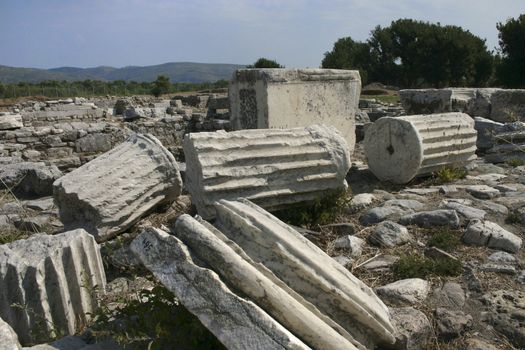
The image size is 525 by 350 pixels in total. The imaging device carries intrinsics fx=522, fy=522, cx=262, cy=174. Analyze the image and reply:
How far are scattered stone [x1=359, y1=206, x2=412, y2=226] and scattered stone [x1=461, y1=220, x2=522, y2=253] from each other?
0.72 meters

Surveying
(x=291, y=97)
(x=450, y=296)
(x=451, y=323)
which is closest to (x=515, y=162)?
(x=291, y=97)

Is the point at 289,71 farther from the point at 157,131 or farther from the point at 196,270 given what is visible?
the point at 157,131

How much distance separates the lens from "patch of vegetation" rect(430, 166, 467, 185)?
237 inches

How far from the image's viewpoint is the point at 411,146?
587 cm

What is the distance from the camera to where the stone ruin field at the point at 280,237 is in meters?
2.41

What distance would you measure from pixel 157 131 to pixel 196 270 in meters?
9.68

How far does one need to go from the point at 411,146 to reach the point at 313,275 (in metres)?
3.62

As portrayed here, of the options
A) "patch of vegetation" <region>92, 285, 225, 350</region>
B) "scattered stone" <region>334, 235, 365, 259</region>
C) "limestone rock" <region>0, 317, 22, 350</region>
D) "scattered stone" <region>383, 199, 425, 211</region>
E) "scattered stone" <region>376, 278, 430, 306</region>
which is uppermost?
"limestone rock" <region>0, 317, 22, 350</region>

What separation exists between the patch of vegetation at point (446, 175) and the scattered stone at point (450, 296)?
9.11ft

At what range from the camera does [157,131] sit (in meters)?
11.7

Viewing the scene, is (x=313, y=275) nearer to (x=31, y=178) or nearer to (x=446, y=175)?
(x=446, y=175)

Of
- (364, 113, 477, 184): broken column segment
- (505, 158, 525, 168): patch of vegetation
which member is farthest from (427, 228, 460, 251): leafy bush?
(505, 158, 525, 168): patch of vegetation

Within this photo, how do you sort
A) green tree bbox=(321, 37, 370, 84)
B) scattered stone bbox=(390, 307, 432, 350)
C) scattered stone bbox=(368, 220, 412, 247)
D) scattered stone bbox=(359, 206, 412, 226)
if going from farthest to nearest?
green tree bbox=(321, 37, 370, 84) < scattered stone bbox=(359, 206, 412, 226) < scattered stone bbox=(368, 220, 412, 247) < scattered stone bbox=(390, 307, 432, 350)

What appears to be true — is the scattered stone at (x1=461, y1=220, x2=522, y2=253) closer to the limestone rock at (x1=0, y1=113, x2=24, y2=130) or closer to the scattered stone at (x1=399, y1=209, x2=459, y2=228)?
the scattered stone at (x1=399, y1=209, x2=459, y2=228)
